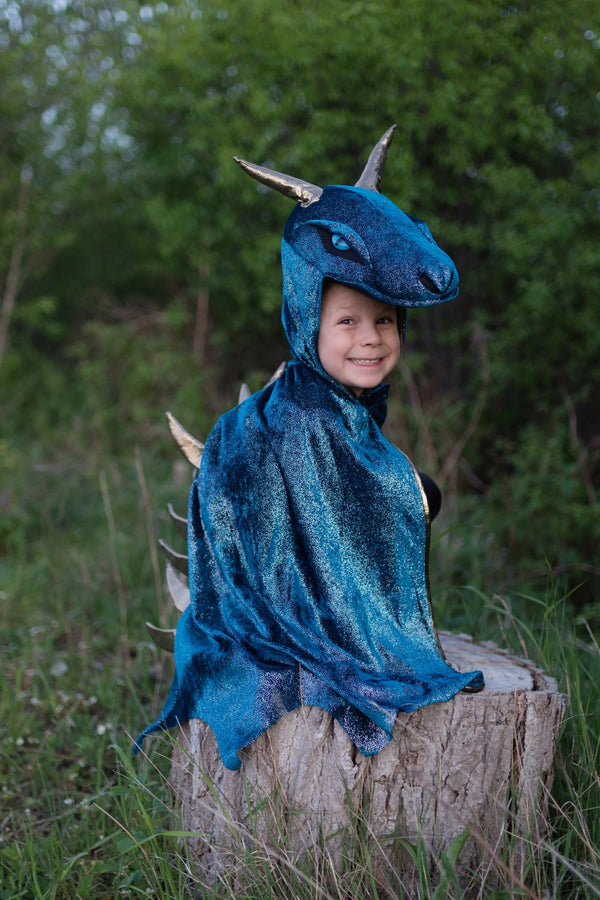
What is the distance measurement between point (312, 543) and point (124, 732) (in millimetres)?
1208

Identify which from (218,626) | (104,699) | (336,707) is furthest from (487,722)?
(104,699)

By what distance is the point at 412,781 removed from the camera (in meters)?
1.98

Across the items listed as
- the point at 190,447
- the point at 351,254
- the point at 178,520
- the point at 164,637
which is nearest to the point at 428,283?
the point at 351,254

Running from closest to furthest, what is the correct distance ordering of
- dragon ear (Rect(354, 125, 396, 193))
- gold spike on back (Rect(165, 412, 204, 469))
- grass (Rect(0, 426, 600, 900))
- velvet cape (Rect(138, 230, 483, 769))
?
grass (Rect(0, 426, 600, 900)), velvet cape (Rect(138, 230, 483, 769)), dragon ear (Rect(354, 125, 396, 193)), gold spike on back (Rect(165, 412, 204, 469))

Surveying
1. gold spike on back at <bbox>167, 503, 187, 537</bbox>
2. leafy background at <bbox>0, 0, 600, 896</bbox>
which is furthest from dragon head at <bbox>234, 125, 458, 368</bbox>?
leafy background at <bbox>0, 0, 600, 896</bbox>

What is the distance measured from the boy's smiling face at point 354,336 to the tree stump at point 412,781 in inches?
31.3

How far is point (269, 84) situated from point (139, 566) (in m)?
3.08

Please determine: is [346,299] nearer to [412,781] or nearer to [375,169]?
[375,169]

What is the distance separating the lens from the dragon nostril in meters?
1.91

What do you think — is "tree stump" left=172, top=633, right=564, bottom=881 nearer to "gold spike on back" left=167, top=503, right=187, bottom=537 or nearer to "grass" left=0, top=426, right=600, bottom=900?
"grass" left=0, top=426, right=600, bottom=900

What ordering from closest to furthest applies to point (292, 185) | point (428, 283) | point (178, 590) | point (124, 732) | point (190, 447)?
point (428, 283) < point (292, 185) < point (190, 447) < point (178, 590) < point (124, 732)

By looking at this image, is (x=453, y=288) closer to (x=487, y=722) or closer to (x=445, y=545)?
(x=487, y=722)

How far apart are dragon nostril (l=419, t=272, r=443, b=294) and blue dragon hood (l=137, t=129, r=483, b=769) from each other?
47 mm

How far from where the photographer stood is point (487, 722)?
1986 mm
